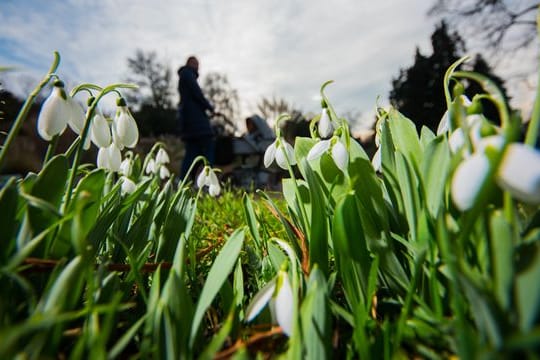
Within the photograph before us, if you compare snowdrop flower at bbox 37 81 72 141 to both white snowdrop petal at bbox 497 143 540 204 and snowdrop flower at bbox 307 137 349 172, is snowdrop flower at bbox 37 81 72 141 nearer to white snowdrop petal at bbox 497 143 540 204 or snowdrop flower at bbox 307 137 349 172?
snowdrop flower at bbox 307 137 349 172

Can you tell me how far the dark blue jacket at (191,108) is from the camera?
442cm

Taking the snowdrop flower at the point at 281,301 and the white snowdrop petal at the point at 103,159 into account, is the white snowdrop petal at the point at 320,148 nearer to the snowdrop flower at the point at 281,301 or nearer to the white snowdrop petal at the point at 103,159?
the snowdrop flower at the point at 281,301

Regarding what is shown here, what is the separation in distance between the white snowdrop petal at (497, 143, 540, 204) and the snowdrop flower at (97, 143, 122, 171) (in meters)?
0.88

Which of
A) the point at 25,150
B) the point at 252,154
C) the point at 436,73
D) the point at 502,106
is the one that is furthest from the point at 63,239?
the point at 436,73

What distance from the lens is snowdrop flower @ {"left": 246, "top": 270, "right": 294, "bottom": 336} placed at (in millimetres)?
364

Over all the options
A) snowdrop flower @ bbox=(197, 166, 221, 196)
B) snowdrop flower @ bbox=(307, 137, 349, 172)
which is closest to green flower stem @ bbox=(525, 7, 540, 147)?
snowdrop flower @ bbox=(307, 137, 349, 172)

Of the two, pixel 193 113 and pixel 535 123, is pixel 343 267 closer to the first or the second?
pixel 535 123

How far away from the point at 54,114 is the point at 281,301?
0.47 m

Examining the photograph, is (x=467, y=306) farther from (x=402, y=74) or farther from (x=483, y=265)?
(x=402, y=74)

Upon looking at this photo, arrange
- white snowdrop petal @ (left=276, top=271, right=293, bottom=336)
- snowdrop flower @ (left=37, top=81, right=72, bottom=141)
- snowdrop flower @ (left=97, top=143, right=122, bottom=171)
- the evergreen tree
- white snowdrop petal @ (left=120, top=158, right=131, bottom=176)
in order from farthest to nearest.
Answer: the evergreen tree → white snowdrop petal @ (left=120, top=158, right=131, bottom=176) → snowdrop flower @ (left=97, top=143, right=122, bottom=171) → snowdrop flower @ (left=37, top=81, right=72, bottom=141) → white snowdrop petal @ (left=276, top=271, right=293, bottom=336)

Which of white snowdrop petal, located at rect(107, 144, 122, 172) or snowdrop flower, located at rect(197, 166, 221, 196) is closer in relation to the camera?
white snowdrop petal, located at rect(107, 144, 122, 172)

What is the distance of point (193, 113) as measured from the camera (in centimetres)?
448

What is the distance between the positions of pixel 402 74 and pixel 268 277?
12.4 m

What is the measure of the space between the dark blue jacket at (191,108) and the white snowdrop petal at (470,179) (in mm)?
4312
